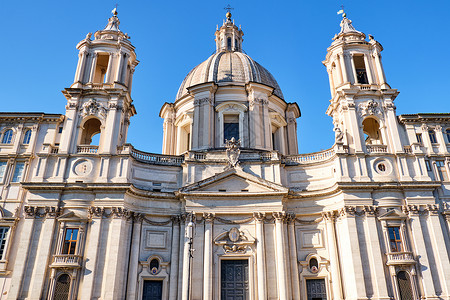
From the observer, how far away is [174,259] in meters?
27.0

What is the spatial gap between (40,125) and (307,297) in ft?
80.7

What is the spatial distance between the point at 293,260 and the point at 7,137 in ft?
79.3

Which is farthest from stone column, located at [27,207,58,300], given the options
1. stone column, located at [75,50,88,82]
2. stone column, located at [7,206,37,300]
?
stone column, located at [75,50,88,82]

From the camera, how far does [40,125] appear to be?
30047 millimetres

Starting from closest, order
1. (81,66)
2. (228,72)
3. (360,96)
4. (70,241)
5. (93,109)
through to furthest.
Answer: (70,241) → (93,109) → (360,96) → (81,66) → (228,72)

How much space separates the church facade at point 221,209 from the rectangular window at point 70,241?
0.23ft

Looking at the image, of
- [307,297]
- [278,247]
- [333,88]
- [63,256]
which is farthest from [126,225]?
[333,88]

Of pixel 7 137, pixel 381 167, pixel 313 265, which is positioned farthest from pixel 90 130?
pixel 381 167

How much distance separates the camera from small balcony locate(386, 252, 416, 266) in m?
24.9

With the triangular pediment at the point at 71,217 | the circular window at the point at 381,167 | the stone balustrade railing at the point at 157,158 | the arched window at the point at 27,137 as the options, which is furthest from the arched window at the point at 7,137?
the circular window at the point at 381,167

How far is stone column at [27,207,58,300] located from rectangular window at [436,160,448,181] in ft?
94.9

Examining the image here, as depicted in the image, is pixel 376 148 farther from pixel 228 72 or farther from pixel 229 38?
pixel 229 38

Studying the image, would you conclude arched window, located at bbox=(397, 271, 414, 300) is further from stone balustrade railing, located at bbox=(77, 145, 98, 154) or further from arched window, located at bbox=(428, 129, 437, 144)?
stone balustrade railing, located at bbox=(77, 145, 98, 154)

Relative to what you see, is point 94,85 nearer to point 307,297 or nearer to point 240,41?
point 240,41
